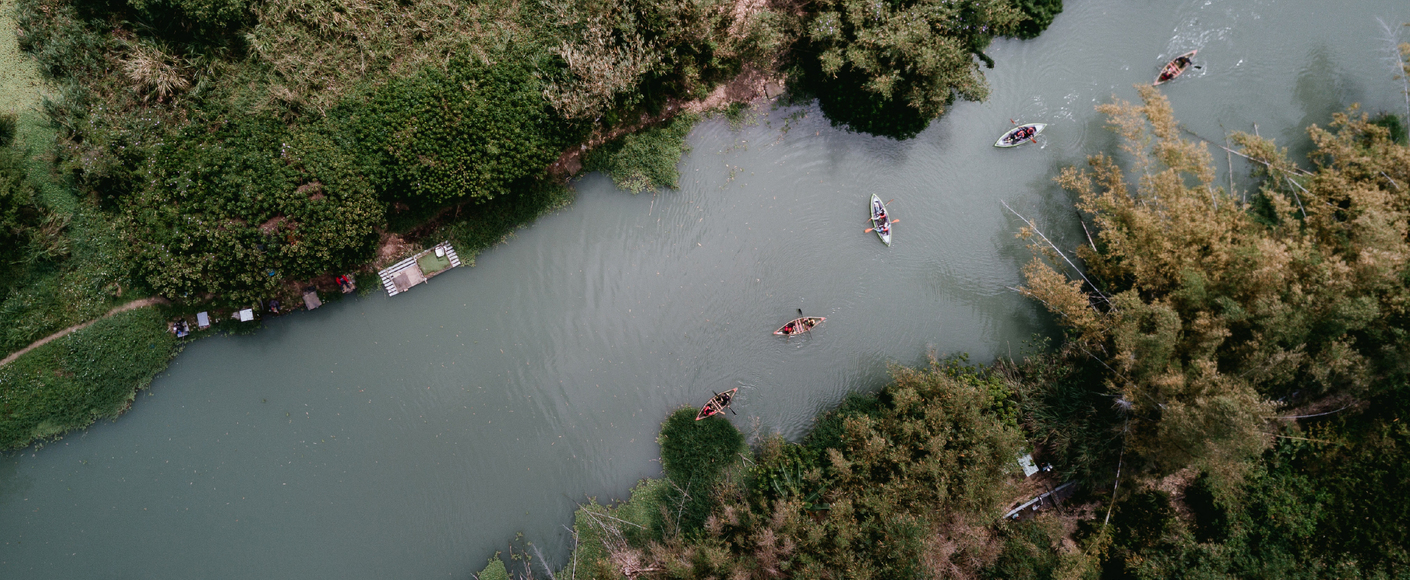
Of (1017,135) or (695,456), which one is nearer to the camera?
(695,456)

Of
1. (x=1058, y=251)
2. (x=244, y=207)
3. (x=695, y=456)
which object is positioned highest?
(x=244, y=207)

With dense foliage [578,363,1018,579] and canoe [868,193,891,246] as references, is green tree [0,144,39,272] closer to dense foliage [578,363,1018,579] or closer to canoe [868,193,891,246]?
dense foliage [578,363,1018,579]

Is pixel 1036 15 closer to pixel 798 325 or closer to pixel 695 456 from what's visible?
pixel 798 325

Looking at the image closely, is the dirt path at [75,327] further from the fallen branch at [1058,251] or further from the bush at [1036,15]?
the bush at [1036,15]

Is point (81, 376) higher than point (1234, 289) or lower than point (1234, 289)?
higher

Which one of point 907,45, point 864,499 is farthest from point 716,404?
point 907,45

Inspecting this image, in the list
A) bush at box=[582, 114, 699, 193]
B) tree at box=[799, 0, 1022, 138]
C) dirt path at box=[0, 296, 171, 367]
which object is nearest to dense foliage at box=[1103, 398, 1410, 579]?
tree at box=[799, 0, 1022, 138]

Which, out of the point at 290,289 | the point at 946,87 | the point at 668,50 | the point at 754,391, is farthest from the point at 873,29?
the point at 290,289
